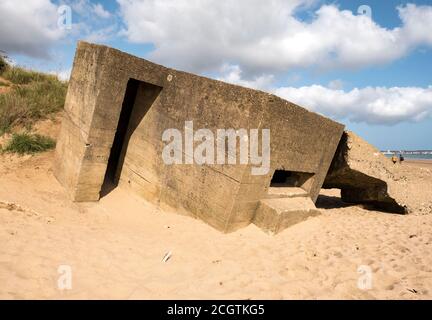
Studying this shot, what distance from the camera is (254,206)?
16.9 feet

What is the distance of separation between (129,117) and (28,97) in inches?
160

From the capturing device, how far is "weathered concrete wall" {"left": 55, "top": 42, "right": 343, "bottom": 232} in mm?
4879

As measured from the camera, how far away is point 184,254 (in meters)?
4.19

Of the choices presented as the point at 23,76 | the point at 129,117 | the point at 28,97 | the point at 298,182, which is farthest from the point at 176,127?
the point at 23,76

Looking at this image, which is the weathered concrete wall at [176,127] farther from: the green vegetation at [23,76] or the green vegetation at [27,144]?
the green vegetation at [23,76]

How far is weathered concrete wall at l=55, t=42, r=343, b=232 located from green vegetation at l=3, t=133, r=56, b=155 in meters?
1.24

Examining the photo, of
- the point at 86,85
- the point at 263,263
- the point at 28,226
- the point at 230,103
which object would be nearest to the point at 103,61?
the point at 86,85

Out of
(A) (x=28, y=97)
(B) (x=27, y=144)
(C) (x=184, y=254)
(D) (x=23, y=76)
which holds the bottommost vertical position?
(C) (x=184, y=254)

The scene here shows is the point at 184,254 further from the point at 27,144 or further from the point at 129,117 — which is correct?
the point at 27,144

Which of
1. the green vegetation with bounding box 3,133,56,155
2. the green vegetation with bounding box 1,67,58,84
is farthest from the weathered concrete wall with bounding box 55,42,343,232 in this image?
the green vegetation with bounding box 1,67,58,84

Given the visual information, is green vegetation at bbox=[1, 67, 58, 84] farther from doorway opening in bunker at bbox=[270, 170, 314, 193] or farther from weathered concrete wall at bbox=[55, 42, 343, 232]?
doorway opening in bunker at bbox=[270, 170, 314, 193]

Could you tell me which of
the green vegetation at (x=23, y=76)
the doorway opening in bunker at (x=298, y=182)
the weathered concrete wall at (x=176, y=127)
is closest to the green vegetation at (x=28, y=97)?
the green vegetation at (x=23, y=76)
